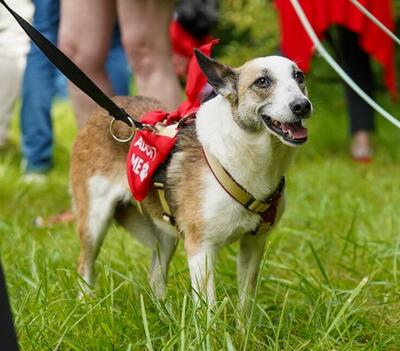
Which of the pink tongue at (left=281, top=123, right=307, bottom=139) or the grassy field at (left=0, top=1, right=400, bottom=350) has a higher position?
the pink tongue at (left=281, top=123, right=307, bottom=139)

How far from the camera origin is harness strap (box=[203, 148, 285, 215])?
316cm

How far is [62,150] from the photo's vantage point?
323 inches

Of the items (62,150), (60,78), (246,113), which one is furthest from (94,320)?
(60,78)

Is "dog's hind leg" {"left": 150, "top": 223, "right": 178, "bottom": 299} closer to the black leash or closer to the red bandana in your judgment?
the red bandana

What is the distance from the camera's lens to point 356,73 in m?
7.42

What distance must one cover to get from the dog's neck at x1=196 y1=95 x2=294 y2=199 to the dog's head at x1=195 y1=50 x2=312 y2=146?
37 millimetres

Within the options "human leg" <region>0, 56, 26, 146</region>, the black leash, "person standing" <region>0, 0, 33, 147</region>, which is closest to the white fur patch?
the black leash

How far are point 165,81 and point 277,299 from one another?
1.47 meters

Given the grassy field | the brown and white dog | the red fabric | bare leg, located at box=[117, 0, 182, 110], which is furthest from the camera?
the red fabric

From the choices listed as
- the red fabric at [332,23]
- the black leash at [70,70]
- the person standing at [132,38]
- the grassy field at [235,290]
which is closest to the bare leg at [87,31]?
the person standing at [132,38]

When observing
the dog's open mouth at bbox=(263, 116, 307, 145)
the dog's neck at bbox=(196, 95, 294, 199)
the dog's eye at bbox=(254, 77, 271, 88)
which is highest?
the dog's eye at bbox=(254, 77, 271, 88)

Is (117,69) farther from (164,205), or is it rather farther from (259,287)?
(259,287)

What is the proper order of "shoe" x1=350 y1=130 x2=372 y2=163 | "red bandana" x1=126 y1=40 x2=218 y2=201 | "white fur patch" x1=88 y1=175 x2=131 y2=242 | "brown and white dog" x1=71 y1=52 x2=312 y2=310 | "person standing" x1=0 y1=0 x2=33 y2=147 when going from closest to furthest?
"brown and white dog" x1=71 y1=52 x2=312 y2=310 < "red bandana" x1=126 y1=40 x2=218 y2=201 < "white fur patch" x1=88 y1=175 x2=131 y2=242 < "person standing" x1=0 y1=0 x2=33 y2=147 < "shoe" x1=350 y1=130 x2=372 y2=163

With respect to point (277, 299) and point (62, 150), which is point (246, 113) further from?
point (62, 150)
